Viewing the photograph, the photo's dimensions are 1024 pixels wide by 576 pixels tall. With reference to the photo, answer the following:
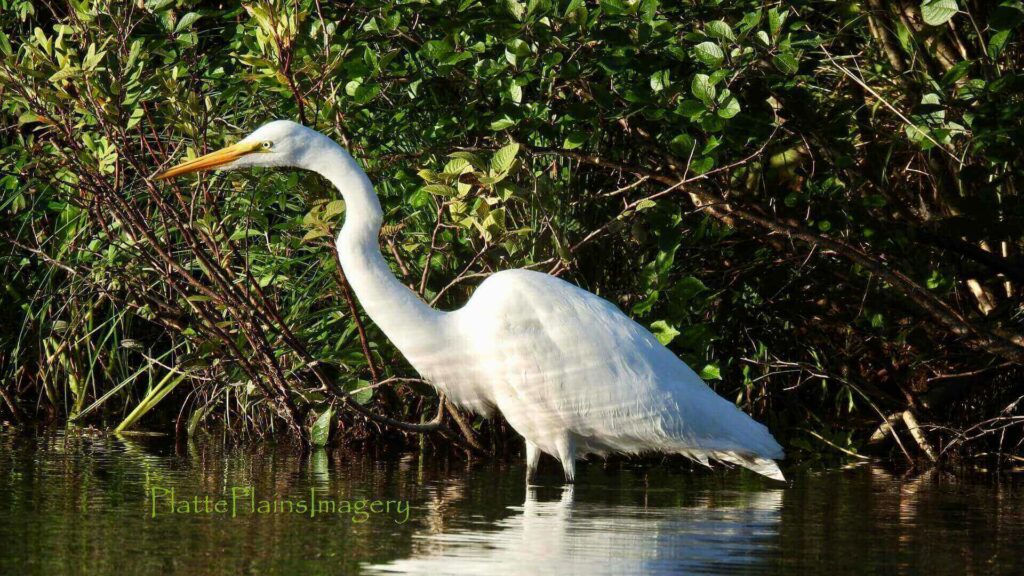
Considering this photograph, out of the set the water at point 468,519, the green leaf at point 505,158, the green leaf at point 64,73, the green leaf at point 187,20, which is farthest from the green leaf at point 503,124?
the green leaf at point 64,73

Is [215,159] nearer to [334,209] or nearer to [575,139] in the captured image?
[334,209]

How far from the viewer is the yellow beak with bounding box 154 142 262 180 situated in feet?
15.9

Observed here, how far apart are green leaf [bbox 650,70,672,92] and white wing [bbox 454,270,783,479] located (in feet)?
2.93

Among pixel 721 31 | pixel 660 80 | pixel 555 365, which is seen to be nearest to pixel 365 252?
pixel 555 365

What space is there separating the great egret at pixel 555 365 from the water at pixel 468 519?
232mm

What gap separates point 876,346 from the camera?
6523 millimetres

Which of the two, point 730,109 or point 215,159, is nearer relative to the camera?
point 730,109

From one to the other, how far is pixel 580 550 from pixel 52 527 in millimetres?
1578

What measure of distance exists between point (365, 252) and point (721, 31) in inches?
61.8

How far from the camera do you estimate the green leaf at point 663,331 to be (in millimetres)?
5312

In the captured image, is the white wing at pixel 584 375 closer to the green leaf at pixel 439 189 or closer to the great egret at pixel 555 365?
the great egret at pixel 555 365

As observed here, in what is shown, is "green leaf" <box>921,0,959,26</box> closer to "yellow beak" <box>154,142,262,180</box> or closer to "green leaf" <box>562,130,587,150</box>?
"green leaf" <box>562,130,587,150</box>

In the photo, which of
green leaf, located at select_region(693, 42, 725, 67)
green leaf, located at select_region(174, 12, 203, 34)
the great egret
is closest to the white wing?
the great egret

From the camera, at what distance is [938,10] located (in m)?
4.04
